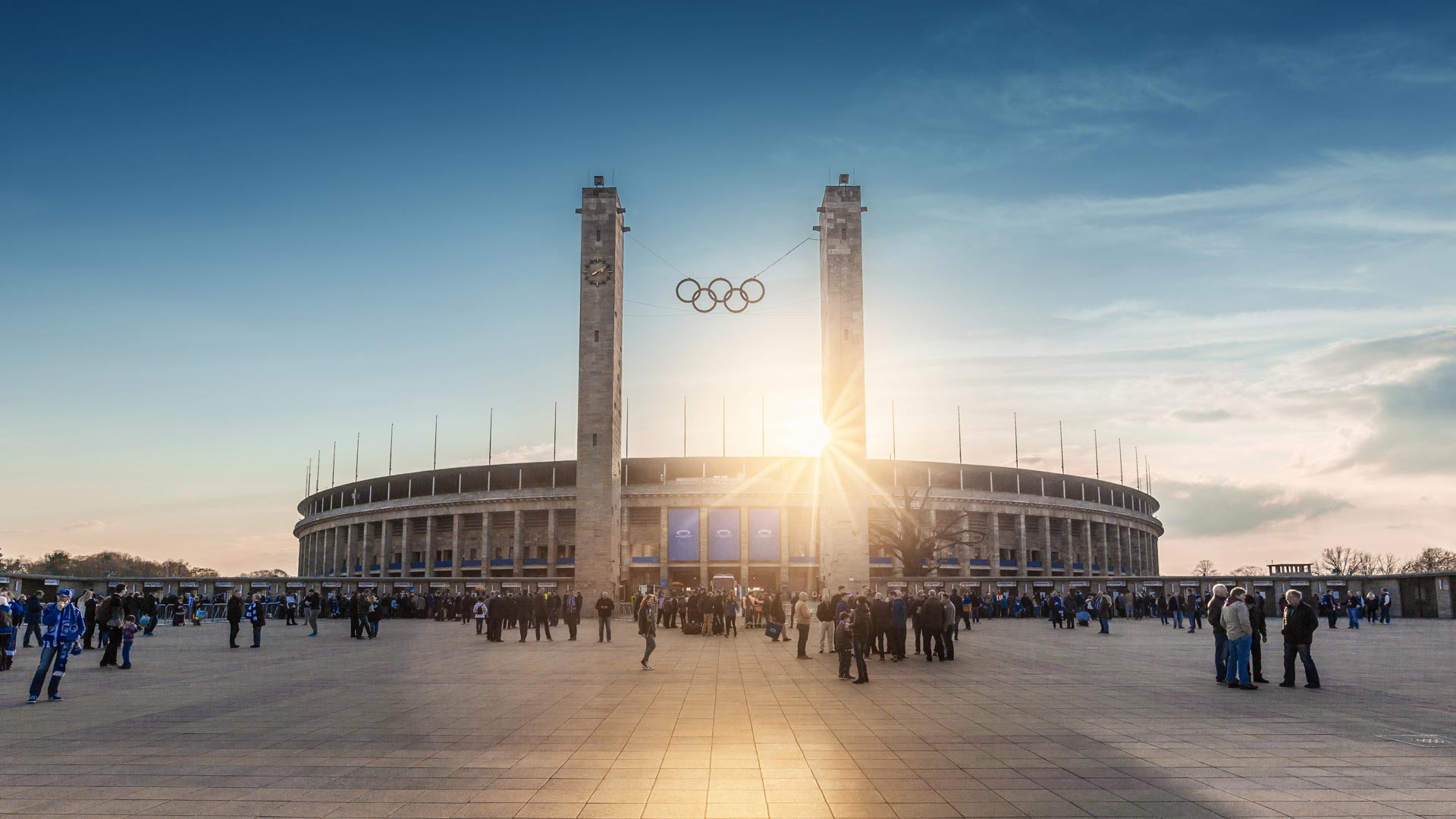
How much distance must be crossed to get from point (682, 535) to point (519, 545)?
16109 millimetres

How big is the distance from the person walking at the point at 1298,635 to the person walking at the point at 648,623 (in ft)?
40.7

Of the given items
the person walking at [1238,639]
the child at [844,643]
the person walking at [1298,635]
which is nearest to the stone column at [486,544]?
the child at [844,643]

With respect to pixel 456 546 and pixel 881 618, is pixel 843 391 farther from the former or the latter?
pixel 456 546

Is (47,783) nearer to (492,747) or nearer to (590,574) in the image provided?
(492,747)

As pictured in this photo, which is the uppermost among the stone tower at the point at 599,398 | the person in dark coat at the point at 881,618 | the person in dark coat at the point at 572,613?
the stone tower at the point at 599,398

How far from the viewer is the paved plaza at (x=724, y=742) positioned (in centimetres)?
843

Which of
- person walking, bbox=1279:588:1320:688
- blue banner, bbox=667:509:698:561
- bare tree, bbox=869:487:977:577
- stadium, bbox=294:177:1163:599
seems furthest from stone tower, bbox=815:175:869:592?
person walking, bbox=1279:588:1320:688

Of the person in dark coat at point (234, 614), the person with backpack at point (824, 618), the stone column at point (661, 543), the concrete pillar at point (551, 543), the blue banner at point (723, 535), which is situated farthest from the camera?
the concrete pillar at point (551, 543)

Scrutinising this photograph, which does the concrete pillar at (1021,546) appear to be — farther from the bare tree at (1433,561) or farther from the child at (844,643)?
the child at (844,643)

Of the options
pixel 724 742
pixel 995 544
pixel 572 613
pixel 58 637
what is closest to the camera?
pixel 724 742

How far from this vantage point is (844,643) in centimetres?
1906

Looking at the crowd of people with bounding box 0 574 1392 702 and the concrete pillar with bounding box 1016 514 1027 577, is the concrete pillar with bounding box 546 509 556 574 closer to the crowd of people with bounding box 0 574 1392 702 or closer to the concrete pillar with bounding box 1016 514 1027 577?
the crowd of people with bounding box 0 574 1392 702

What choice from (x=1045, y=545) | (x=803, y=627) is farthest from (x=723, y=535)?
(x=803, y=627)

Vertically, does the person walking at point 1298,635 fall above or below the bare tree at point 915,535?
below
